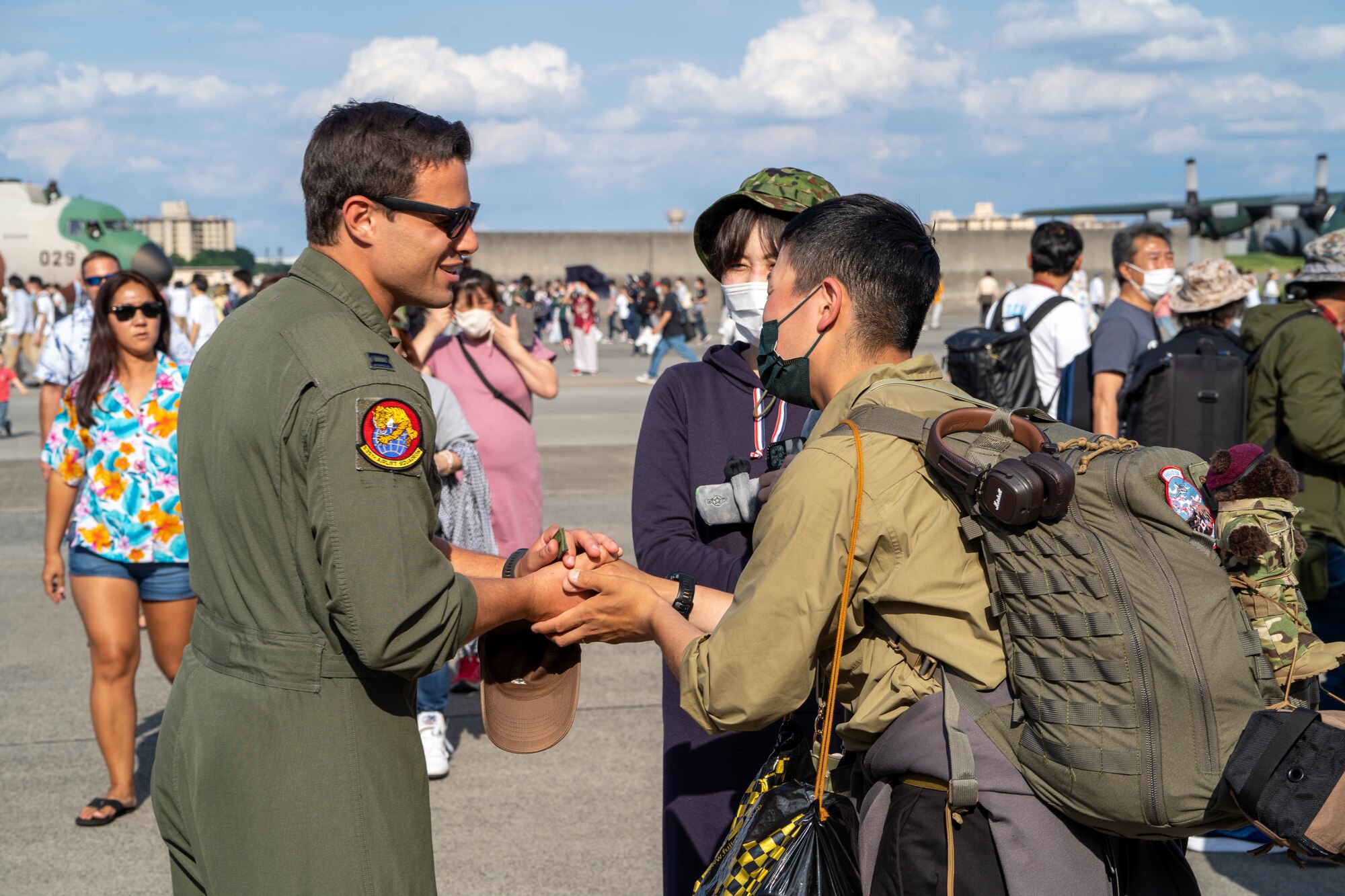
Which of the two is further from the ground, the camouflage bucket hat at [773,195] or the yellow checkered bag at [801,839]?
the camouflage bucket hat at [773,195]

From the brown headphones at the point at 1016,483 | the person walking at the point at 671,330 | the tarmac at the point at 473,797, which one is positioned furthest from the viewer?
the person walking at the point at 671,330

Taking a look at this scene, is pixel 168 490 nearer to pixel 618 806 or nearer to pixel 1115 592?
pixel 618 806

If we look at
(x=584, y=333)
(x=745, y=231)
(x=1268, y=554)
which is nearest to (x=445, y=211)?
(x=745, y=231)

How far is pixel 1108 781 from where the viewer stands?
5.84ft

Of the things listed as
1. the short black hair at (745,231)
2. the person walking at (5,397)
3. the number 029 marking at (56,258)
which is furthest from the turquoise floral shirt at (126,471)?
the number 029 marking at (56,258)

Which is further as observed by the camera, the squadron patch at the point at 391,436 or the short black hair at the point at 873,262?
the short black hair at the point at 873,262

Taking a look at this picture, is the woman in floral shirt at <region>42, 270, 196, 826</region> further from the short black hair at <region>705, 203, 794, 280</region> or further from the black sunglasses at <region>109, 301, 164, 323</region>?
the short black hair at <region>705, 203, 794, 280</region>

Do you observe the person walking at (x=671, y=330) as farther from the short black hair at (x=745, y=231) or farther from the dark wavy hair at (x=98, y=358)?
the short black hair at (x=745, y=231)

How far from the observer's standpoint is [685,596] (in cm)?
265

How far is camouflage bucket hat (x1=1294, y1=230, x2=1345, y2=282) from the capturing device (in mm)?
4883

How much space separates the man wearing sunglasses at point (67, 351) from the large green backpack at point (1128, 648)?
590cm

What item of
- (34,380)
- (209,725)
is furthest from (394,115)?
(34,380)

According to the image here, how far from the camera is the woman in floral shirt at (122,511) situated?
4.63 meters

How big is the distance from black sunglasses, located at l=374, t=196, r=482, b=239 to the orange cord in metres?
0.90
